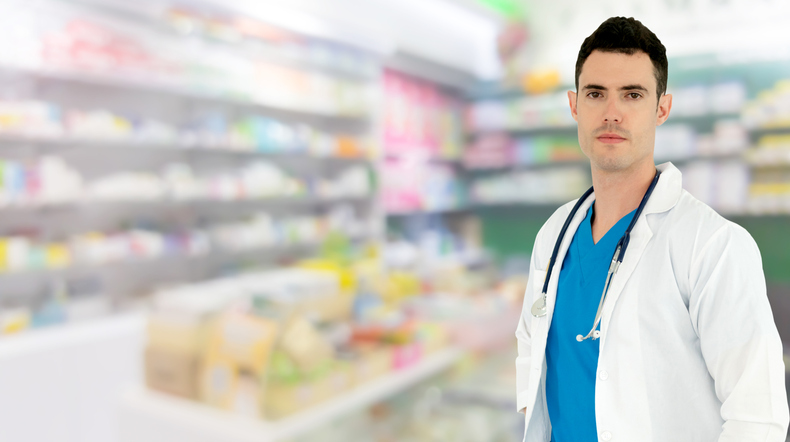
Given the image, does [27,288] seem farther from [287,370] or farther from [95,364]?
[287,370]

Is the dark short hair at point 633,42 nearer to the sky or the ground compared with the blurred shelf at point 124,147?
nearer to the sky

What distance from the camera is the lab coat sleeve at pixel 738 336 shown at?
2.66 feet

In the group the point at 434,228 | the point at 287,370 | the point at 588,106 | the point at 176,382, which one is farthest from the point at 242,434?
the point at 434,228

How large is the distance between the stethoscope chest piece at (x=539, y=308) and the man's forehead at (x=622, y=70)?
41 centimetres

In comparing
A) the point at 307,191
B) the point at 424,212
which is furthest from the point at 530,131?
the point at 307,191

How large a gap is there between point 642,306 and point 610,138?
0.94 ft

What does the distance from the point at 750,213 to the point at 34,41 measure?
384cm

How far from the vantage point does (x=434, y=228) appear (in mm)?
4672

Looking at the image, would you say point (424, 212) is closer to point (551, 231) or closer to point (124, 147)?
point (124, 147)

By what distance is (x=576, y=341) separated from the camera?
1051mm

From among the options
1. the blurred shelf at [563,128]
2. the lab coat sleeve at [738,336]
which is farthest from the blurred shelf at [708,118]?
the lab coat sleeve at [738,336]

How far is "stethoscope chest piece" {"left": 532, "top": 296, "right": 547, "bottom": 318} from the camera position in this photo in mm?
1106

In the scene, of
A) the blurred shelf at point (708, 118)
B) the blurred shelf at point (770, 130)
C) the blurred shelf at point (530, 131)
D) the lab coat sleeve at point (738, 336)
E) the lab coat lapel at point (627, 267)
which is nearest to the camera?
the lab coat sleeve at point (738, 336)

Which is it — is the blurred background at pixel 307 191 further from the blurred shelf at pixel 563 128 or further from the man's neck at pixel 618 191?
the man's neck at pixel 618 191
